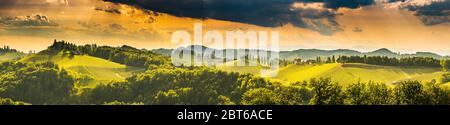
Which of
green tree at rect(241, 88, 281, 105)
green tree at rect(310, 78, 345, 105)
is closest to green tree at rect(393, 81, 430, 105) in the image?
green tree at rect(310, 78, 345, 105)

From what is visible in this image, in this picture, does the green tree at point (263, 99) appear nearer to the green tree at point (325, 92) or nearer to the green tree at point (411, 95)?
the green tree at point (325, 92)

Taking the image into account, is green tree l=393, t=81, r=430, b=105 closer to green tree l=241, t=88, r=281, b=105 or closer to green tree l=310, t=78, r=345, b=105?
green tree l=310, t=78, r=345, b=105

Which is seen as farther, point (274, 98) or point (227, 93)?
point (227, 93)

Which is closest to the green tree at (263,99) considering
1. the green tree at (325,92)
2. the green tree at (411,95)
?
the green tree at (325,92)

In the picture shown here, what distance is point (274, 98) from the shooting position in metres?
82.9

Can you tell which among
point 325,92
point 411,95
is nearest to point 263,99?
point 325,92

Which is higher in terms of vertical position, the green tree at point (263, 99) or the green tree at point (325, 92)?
the green tree at point (325, 92)

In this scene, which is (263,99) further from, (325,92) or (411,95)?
(411,95)

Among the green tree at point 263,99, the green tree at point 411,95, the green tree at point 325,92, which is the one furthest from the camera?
the green tree at point 411,95

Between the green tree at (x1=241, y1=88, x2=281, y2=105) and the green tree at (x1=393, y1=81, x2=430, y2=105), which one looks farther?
the green tree at (x1=393, y1=81, x2=430, y2=105)
